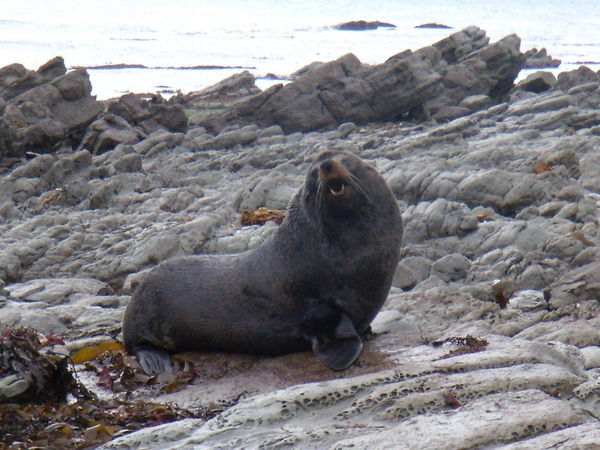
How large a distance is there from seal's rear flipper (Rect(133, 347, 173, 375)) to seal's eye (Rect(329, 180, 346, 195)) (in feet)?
5.71

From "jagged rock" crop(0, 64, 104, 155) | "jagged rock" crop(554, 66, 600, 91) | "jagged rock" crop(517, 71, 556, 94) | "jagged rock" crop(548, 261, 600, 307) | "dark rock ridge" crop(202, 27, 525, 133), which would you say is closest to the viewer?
"jagged rock" crop(548, 261, 600, 307)

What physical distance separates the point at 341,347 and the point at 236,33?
54369 mm

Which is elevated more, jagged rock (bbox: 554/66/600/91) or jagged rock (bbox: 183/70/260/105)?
jagged rock (bbox: 554/66/600/91)

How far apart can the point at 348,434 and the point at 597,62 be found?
3586cm

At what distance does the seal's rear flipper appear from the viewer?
7.12 m

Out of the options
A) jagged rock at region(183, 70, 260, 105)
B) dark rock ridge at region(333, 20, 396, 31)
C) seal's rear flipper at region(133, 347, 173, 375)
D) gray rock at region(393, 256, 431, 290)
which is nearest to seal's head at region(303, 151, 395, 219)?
seal's rear flipper at region(133, 347, 173, 375)

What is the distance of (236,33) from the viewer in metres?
59.3

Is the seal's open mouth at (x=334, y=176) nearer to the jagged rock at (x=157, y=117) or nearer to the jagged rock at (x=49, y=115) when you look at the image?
the jagged rock at (x=49, y=115)

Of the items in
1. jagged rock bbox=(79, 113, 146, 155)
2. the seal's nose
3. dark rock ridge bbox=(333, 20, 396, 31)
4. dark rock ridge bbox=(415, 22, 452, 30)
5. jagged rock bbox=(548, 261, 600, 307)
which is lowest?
dark rock ridge bbox=(415, 22, 452, 30)

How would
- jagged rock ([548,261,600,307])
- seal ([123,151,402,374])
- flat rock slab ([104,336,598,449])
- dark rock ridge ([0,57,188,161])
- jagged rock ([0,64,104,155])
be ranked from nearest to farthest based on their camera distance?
flat rock slab ([104,336,598,449]) < seal ([123,151,402,374]) < jagged rock ([548,261,600,307]) < jagged rock ([0,64,104,155]) < dark rock ridge ([0,57,188,161])

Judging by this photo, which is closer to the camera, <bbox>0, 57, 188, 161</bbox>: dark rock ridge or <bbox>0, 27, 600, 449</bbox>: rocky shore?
<bbox>0, 27, 600, 449</bbox>: rocky shore

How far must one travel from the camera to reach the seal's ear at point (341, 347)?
6.33 m

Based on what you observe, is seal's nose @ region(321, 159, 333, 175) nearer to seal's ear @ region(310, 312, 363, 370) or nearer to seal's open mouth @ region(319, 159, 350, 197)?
seal's open mouth @ region(319, 159, 350, 197)

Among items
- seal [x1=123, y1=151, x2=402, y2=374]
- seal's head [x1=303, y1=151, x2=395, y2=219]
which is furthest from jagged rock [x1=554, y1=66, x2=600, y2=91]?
seal [x1=123, y1=151, x2=402, y2=374]
